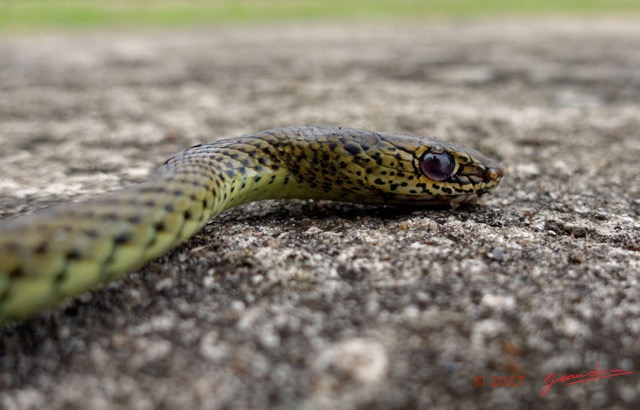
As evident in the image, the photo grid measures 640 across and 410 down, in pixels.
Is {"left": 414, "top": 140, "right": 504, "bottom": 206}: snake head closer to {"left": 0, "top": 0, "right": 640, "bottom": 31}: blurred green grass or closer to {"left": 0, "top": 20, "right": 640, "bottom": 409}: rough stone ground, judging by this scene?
{"left": 0, "top": 20, "right": 640, "bottom": 409}: rough stone ground

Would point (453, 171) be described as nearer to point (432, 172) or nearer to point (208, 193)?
point (432, 172)

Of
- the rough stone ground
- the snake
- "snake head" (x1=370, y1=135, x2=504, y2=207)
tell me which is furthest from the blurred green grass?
"snake head" (x1=370, y1=135, x2=504, y2=207)

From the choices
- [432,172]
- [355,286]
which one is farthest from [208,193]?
[432,172]

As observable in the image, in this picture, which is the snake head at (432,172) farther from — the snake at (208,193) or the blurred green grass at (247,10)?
the blurred green grass at (247,10)

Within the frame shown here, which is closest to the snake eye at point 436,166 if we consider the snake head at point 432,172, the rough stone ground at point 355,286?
the snake head at point 432,172

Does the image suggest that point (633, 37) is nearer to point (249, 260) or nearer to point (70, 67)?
point (70, 67)

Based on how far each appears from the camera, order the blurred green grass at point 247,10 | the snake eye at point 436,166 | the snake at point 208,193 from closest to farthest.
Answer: the snake at point 208,193 < the snake eye at point 436,166 < the blurred green grass at point 247,10
